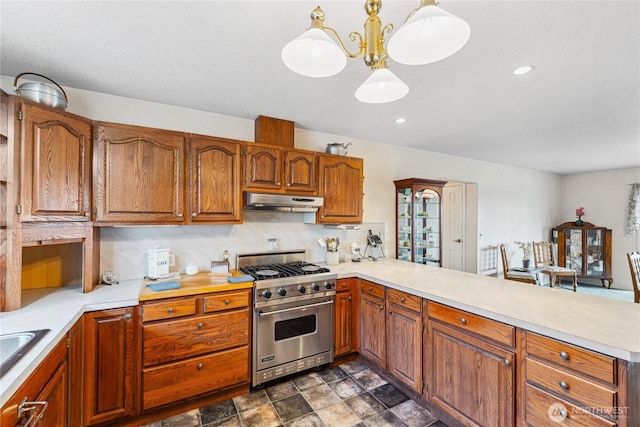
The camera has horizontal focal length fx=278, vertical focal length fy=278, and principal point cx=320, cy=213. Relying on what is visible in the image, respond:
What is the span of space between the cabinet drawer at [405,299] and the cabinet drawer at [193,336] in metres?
1.22

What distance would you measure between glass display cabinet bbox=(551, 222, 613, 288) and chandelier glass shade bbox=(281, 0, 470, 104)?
706 centimetres

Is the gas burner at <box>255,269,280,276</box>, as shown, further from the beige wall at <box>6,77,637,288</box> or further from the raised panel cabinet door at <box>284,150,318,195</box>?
the raised panel cabinet door at <box>284,150,318,195</box>

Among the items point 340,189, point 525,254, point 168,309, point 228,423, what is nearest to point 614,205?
point 525,254

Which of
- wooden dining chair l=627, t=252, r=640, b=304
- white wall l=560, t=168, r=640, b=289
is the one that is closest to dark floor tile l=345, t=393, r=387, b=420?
wooden dining chair l=627, t=252, r=640, b=304

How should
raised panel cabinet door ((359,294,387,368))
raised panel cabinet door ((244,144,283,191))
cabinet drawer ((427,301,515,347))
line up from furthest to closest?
raised panel cabinet door ((244,144,283,191))
raised panel cabinet door ((359,294,387,368))
cabinet drawer ((427,301,515,347))

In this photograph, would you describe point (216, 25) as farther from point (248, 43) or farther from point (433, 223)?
point (433, 223)

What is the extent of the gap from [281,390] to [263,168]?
6.40 feet

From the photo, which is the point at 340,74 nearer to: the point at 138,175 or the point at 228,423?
the point at 138,175

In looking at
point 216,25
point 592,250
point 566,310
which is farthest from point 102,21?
point 592,250

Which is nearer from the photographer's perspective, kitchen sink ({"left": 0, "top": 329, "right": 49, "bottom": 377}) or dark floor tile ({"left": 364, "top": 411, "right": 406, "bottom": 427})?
kitchen sink ({"left": 0, "top": 329, "right": 49, "bottom": 377})

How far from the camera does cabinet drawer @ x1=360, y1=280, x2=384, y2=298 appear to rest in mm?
2516

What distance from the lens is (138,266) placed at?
7.97ft

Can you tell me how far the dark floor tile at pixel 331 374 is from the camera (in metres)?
2.52

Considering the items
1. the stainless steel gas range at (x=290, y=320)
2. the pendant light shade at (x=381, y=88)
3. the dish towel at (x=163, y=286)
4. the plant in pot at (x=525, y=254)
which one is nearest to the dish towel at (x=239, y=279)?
the stainless steel gas range at (x=290, y=320)
